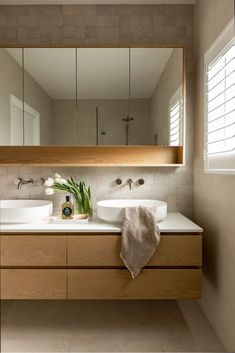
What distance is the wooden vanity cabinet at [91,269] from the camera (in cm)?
193

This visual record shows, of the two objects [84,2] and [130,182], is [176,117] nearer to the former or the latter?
[130,182]

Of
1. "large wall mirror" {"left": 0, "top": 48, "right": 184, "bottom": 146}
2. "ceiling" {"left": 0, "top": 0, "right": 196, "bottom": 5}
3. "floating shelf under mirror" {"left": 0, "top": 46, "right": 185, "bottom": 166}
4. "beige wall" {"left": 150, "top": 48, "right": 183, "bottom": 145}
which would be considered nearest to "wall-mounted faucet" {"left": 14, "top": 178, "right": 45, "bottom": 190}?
"floating shelf under mirror" {"left": 0, "top": 46, "right": 185, "bottom": 166}

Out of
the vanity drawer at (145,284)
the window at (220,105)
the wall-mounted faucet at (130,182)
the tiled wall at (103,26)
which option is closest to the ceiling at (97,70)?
the tiled wall at (103,26)

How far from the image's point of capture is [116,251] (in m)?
1.93

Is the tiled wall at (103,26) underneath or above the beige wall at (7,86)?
A: above

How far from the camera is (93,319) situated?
2203mm

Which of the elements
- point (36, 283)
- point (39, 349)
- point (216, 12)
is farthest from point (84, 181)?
point (216, 12)

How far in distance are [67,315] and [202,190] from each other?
4.68 feet

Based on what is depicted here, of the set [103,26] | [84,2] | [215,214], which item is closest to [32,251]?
[215,214]

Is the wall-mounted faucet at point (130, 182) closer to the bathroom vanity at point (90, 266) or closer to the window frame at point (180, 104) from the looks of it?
the window frame at point (180, 104)

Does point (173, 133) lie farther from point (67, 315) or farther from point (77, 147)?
point (67, 315)

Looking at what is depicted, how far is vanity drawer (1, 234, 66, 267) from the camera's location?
76.2 inches

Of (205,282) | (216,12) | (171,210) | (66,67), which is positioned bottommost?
(205,282)

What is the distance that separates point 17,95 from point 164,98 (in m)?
1.21
